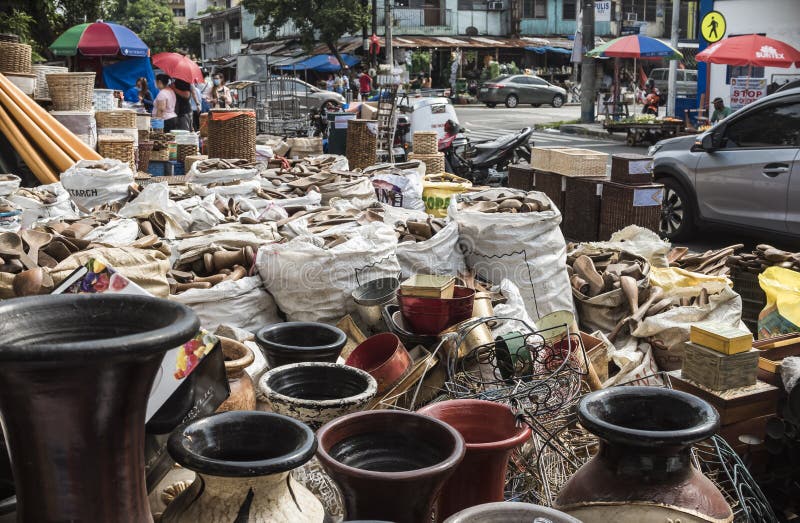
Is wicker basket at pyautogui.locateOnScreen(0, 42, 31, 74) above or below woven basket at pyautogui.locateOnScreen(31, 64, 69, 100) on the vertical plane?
above

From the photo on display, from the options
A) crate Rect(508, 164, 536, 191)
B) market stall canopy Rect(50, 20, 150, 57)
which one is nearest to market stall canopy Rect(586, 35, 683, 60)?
market stall canopy Rect(50, 20, 150, 57)

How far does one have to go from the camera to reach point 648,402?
8.06 feet

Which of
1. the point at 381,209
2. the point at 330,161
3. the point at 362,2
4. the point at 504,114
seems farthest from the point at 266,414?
the point at 362,2

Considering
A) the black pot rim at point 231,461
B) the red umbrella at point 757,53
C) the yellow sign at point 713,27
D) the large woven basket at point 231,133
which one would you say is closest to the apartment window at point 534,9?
the yellow sign at point 713,27

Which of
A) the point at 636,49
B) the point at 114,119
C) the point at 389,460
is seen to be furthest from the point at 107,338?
the point at 636,49

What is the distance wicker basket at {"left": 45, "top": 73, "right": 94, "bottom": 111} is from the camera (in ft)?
29.8

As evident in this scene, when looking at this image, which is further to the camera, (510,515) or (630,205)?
(630,205)

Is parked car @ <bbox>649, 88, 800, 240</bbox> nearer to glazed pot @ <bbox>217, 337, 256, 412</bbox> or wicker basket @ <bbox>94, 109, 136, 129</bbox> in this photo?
wicker basket @ <bbox>94, 109, 136, 129</bbox>

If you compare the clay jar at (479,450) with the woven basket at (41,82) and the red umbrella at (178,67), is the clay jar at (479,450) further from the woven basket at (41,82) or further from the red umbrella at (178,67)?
the red umbrella at (178,67)

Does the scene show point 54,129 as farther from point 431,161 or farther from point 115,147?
point 431,161

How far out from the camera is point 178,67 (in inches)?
634

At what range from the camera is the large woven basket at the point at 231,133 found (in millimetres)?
9758

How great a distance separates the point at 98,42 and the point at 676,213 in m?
12.3

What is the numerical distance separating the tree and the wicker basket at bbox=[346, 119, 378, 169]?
27930mm
